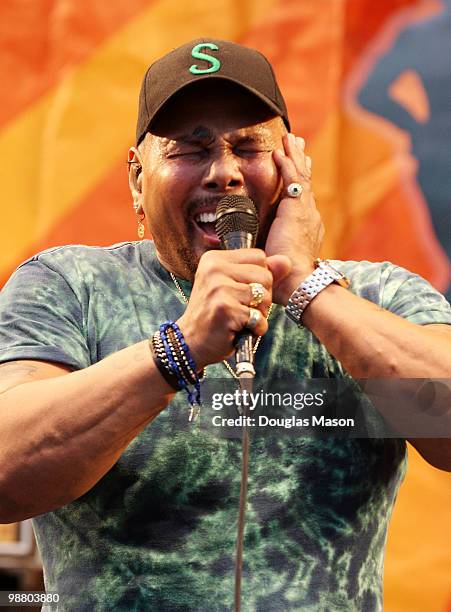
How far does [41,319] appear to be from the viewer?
1.95 m

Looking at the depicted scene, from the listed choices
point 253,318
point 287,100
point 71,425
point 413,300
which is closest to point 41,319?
point 71,425

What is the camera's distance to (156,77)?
2.20 m

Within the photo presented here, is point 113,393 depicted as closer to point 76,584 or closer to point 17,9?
point 76,584

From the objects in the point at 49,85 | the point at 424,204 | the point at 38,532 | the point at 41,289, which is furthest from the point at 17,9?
the point at 38,532

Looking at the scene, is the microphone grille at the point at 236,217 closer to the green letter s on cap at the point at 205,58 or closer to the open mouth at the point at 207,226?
the open mouth at the point at 207,226

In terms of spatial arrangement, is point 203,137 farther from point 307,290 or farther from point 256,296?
point 256,296

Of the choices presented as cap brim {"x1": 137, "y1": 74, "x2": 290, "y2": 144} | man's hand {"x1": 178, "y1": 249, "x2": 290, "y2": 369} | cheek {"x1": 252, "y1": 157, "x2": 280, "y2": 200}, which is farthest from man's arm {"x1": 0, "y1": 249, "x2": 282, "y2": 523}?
cap brim {"x1": 137, "y1": 74, "x2": 290, "y2": 144}

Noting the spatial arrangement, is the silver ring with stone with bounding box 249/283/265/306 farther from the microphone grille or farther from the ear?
the ear

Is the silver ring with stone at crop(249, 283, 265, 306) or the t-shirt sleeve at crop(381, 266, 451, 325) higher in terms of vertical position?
the t-shirt sleeve at crop(381, 266, 451, 325)

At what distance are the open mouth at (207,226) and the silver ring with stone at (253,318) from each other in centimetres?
48

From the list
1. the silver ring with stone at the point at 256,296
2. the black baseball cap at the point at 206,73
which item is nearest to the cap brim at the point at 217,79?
the black baseball cap at the point at 206,73

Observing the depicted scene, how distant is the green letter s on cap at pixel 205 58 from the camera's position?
2094mm

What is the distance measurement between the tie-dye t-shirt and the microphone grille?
1.20 ft

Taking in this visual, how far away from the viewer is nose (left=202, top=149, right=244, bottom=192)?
2.00 meters
